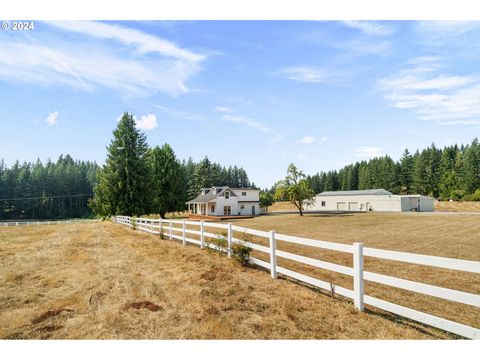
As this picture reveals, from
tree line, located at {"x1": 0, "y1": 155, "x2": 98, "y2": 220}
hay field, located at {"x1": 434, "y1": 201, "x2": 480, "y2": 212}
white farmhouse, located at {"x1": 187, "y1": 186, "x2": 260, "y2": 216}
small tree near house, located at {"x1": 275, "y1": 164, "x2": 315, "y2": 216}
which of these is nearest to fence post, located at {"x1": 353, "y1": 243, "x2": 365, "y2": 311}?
small tree near house, located at {"x1": 275, "y1": 164, "x2": 315, "y2": 216}

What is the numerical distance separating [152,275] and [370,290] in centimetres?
555

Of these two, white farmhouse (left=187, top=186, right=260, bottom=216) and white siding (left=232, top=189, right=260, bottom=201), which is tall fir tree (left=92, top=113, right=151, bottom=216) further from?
white siding (left=232, top=189, right=260, bottom=201)

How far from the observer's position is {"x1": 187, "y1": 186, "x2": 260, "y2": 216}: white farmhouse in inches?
1890

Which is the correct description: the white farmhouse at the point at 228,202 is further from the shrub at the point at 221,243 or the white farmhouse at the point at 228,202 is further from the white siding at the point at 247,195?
the shrub at the point at 221,243

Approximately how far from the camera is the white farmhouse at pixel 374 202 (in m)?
51.0

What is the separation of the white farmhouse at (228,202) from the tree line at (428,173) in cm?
4754

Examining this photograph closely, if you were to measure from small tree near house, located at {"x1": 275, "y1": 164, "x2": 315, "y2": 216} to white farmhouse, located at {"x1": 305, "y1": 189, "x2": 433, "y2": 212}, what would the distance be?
10.2m

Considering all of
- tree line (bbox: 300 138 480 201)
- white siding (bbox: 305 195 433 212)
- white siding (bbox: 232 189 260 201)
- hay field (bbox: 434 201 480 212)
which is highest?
tree line (bbox: 300 138 480 201)

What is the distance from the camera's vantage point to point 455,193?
67.4m

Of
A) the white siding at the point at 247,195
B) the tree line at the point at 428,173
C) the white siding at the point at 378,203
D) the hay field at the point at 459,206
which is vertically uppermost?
the tree line at the point at 428,173

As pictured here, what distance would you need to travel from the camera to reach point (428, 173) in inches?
3022

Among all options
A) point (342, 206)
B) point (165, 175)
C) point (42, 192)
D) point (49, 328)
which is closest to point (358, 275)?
point (49, 328)

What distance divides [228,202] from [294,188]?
11316 millimetres

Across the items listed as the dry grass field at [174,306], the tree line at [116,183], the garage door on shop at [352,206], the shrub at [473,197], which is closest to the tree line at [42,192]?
the tree line at [116,183]
